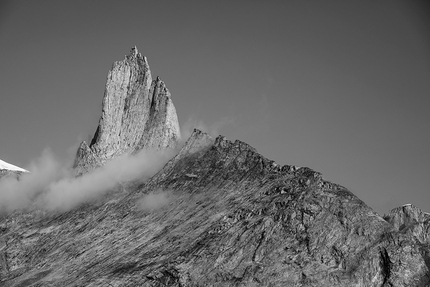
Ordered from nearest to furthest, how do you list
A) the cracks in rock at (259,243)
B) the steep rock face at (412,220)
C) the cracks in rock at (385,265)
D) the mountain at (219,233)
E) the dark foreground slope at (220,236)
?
the cracks in rock at (385,265), the dark foreground slope at (220,236), the mountain at (219,233), the cracks in rock at (259,243), the steep rock face at (412,220)

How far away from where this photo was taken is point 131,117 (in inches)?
7210

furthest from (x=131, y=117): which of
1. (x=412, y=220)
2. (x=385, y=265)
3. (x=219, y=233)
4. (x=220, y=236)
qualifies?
(x=385, y=265)

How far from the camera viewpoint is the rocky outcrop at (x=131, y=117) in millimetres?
175875

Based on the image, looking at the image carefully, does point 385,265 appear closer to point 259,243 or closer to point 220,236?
point 259,243

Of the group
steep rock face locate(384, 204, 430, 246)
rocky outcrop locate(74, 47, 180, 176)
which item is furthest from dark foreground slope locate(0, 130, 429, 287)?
rocky outcrop locate(74, 47, 180, 176)

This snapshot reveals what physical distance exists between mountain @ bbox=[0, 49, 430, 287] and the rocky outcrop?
22.7 feet

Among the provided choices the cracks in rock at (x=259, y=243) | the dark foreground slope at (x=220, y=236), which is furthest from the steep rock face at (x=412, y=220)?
the cracks in rock at (x=259, y=243)

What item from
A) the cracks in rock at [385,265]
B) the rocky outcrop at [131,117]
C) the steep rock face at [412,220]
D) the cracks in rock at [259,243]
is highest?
the rocky outcrop at [131,117]

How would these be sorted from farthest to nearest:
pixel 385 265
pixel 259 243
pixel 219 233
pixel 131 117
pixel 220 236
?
pixel 131 117
pixel 219 233
pixel 220 236
pixel 259 243
pixel 385 265

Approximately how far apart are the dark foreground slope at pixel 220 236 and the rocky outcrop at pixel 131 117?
18.5 metres

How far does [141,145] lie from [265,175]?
44240mm

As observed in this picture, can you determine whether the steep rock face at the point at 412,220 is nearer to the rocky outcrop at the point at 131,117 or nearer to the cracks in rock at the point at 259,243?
the cracks in rock at the point at 259,243

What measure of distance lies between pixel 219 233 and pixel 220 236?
34.9 inches

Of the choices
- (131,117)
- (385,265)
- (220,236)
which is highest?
(131,117)
